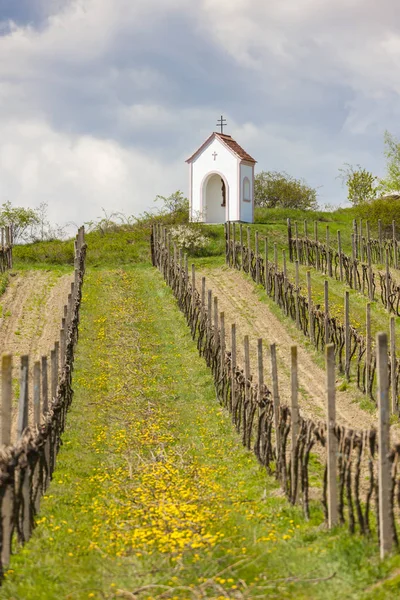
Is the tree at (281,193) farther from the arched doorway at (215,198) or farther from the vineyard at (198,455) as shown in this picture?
the vineyard at (198,455)

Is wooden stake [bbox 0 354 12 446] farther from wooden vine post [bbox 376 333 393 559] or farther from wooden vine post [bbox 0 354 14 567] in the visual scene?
wooden vine post [bbox 376 333 393 559]

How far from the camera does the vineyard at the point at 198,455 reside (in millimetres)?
7305

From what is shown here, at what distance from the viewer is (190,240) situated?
34.8m

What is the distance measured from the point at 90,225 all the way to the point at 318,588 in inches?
1425

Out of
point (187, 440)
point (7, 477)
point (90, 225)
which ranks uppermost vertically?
point (90, 225)

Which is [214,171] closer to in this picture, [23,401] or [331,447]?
[23,401]

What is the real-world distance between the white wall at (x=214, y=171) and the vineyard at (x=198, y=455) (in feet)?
52.8

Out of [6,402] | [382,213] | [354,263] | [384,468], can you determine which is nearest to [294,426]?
[384,468]

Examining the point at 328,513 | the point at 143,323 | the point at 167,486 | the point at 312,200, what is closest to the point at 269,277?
the point at 143,323

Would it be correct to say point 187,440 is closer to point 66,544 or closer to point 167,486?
point 167,486

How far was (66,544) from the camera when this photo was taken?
8.15 m

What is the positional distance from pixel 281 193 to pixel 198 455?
41.7 meters

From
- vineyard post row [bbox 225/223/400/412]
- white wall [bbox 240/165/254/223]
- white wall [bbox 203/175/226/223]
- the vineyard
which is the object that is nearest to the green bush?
white wall [bbox 240/165/254/223]

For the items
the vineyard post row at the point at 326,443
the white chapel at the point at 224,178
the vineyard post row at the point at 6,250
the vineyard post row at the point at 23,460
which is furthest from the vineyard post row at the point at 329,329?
the white chapel at the point at 224,178
